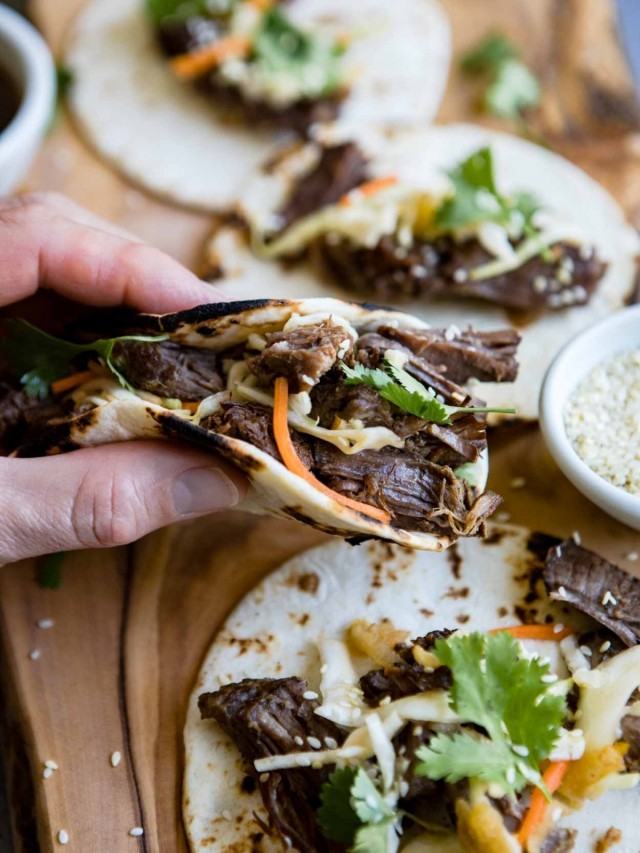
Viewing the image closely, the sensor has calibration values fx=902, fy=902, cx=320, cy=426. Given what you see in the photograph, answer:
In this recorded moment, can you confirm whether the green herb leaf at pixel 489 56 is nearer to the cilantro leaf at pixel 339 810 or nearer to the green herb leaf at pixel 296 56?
the green herb leaf at pixel 296 56

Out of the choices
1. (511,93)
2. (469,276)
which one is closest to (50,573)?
(469,276)

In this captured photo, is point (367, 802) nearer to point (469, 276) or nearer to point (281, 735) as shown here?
point (281, 735)

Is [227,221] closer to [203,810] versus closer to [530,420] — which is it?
[530,420]

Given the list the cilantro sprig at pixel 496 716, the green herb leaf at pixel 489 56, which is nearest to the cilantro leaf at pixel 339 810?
the cilantro sprig at pixel 496 716

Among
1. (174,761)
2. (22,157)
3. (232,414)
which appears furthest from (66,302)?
(174,761)

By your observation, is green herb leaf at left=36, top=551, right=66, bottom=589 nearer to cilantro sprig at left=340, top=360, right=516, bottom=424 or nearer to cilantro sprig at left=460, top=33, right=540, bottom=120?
cilantro sprig at left=340, top=360, right=516, bottom=424
